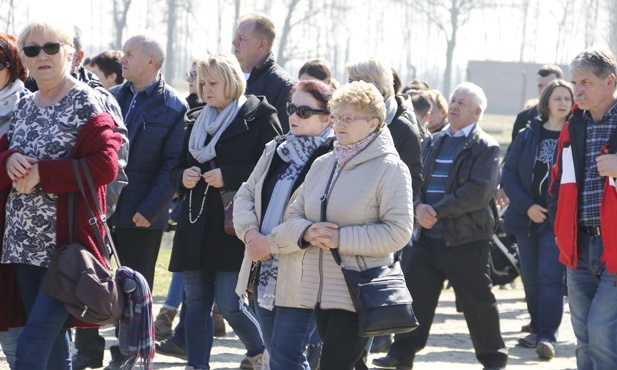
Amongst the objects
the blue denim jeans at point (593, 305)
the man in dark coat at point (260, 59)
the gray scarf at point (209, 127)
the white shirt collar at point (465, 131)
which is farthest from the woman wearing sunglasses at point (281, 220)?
the white shirt collar at point (465, 131)

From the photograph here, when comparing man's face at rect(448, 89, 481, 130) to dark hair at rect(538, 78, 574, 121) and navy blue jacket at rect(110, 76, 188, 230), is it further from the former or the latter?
navy blue jacket at rect(110, 76, 188, 230)

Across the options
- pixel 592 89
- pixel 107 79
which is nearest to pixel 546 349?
pixel 592 89

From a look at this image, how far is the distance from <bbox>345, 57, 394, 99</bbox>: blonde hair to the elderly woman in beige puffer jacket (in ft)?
5.03

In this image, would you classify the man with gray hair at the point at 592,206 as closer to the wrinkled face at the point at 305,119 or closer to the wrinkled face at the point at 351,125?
the wrinkled face at the point at 351,125

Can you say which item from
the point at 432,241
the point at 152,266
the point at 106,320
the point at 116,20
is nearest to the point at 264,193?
the point at 106,320

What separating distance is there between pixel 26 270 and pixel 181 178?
58.8 inches

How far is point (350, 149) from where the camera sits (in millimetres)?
4980

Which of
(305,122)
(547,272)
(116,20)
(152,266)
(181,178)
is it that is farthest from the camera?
(116,20)

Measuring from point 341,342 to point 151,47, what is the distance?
9.44 ft

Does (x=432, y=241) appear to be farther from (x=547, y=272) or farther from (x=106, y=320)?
(x=106, y=320)

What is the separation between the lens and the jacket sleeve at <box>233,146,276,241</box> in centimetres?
542

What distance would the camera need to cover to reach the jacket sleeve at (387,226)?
4.83m

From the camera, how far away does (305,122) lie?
5.41 m

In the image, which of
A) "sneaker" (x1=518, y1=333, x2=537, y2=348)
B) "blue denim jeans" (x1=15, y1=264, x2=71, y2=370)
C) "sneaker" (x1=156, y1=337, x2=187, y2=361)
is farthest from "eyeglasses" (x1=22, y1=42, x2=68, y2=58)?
"sneaker" (x1=518, y1=333, x2=537, y2=348)
